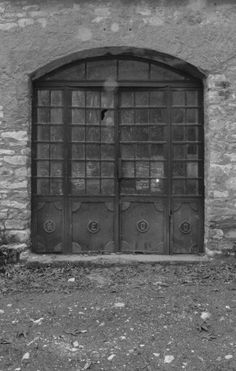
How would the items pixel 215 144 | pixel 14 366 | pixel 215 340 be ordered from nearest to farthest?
pixel 14 366, pixel 215 340, pixel 215 144

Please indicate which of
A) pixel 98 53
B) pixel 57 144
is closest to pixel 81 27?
pixel 98 53

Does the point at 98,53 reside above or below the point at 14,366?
above

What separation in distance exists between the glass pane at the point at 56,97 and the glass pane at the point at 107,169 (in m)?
0.87

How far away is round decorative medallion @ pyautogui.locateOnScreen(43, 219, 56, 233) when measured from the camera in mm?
Result: 5621

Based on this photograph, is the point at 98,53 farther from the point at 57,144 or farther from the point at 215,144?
the point at 215,144

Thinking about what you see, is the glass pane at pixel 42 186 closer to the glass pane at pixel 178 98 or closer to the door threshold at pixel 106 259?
the door threshold at pixel 106 259

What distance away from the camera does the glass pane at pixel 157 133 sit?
18.3 feet

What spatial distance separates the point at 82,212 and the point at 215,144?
67.0 inches

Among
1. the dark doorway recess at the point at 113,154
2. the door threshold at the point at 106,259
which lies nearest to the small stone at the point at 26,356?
the door threshold at the point at 106,259

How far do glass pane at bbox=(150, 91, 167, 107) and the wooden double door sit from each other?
0.01 m

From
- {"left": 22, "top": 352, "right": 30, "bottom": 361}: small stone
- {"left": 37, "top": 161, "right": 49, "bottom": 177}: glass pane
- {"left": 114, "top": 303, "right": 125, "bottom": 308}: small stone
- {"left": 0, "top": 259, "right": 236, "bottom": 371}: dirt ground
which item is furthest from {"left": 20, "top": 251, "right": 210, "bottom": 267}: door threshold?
{"left": 22, "top": 352, "right": 30, "bottom": 361}: small stone

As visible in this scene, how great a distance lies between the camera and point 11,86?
532cm

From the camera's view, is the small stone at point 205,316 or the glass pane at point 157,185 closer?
the small stone at point 205,316

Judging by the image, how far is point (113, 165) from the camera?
18.4ft
